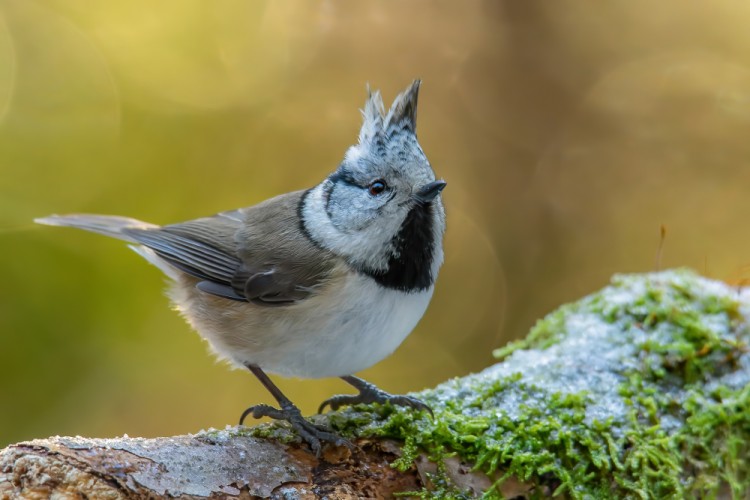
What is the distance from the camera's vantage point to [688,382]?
2.71 metres

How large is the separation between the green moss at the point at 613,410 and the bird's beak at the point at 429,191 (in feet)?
2.39

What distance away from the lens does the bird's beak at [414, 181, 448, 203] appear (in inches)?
91.9

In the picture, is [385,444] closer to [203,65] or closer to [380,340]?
[380,340]

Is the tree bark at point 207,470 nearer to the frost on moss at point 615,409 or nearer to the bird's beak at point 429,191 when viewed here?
the frost on moss at point 615,409

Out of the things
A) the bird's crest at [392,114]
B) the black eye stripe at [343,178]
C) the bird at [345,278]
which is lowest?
the bird at [345,278]

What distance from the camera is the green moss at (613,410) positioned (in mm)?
2301

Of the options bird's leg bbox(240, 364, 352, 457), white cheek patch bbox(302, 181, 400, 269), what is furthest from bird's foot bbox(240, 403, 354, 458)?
white cheek patch bbox(302, 181, 400, 269)

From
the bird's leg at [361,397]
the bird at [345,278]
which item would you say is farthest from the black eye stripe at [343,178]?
the bird's leg at [361,397]

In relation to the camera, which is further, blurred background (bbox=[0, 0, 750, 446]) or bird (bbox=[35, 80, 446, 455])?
blurred background (bbox=[0, 0, 750, 446])

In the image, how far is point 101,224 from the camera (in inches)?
131

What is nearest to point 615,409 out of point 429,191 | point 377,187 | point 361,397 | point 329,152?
point 361,397

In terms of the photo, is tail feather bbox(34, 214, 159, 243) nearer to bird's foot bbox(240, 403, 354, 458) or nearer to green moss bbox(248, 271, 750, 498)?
bird's foot bbox(240, 403, 354, 458)

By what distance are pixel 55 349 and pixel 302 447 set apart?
2489 millimetres

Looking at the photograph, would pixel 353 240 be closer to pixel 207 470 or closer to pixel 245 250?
pixel 245 250
